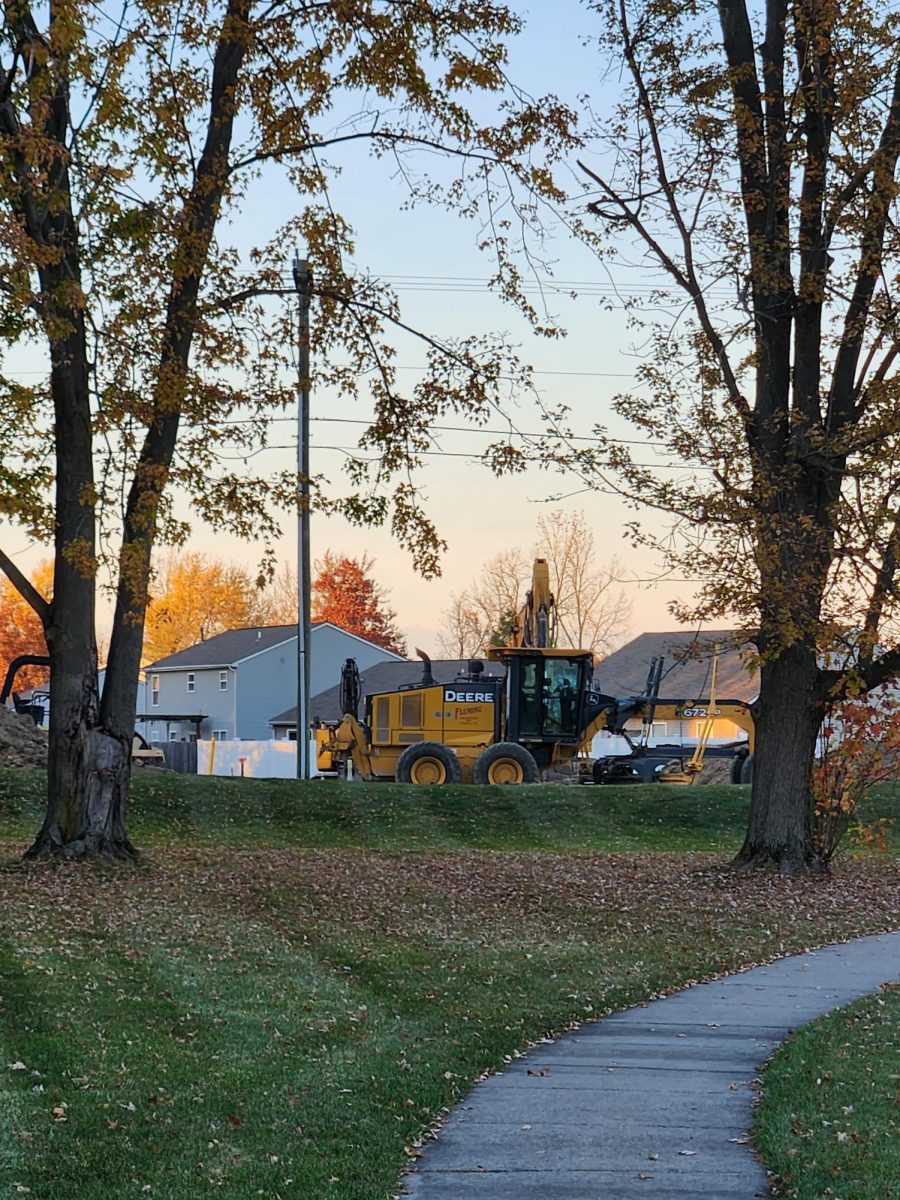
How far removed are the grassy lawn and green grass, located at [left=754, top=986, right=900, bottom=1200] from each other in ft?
5.02

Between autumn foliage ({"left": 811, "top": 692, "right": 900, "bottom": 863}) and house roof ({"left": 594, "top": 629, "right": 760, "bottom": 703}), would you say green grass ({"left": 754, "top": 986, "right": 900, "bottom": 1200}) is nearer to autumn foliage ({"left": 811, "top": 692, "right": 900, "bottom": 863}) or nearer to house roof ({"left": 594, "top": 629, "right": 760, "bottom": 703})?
autumn foliage ({"left": 811, "top": 692, "right": 900, "bottom": 863})

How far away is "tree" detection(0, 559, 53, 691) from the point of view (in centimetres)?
7825


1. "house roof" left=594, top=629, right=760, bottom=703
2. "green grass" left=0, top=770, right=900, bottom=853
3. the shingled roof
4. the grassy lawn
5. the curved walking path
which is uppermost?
the shingled roof

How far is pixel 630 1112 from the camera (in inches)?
264

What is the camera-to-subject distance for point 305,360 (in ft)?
53.8

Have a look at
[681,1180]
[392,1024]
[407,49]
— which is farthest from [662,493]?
[681,1180]

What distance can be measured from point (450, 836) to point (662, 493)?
9.66 m

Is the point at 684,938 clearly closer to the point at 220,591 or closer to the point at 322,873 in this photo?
the point at 322,873

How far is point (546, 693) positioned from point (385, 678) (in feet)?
94.1

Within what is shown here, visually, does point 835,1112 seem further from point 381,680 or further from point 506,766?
point 381,680

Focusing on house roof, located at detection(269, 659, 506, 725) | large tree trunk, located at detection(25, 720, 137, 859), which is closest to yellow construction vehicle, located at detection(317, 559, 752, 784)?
large tree trunk, located at detection(25, 720, 137, 859)

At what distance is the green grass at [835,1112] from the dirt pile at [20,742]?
67.1 ft

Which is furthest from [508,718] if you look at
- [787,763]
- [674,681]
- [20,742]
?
[674,681]

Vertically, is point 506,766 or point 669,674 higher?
point 669,674
